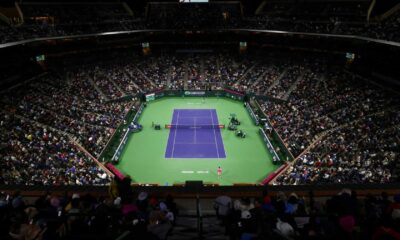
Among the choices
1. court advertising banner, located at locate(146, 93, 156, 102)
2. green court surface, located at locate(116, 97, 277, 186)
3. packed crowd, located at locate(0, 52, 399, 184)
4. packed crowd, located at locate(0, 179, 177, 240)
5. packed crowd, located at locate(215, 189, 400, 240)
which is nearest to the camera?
packed crowd, located at locate(0, 179, 177, 240)

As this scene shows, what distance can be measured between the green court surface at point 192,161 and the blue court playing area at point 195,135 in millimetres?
665

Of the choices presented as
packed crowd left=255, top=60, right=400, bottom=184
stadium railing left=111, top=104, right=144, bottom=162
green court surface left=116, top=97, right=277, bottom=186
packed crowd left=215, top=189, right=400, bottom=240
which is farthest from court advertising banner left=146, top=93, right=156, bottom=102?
packed crowd left=215, top=189, right=400, bottom=240

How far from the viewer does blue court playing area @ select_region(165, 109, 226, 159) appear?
95.5 feet

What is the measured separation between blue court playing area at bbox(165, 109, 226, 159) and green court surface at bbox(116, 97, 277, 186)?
665 mm

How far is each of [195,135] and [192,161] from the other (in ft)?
19.9

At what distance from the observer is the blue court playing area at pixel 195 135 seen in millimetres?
29109

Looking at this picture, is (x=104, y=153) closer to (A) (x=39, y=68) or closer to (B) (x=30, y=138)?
(B) (x=30, y=138)

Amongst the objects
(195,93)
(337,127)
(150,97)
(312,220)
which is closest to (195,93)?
(195,93)

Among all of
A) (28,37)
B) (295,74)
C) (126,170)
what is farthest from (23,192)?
(295,74)

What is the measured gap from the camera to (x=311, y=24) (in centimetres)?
4509

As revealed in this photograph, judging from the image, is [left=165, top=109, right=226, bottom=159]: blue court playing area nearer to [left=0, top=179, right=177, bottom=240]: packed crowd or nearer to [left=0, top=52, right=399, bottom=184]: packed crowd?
[left=0, top=52, right=399, bottom=184]: packed crowd

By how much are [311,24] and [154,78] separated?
23588mm

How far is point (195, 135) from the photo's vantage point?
33.3 metres

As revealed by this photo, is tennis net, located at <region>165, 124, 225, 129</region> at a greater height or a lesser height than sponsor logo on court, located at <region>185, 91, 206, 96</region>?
lesser
